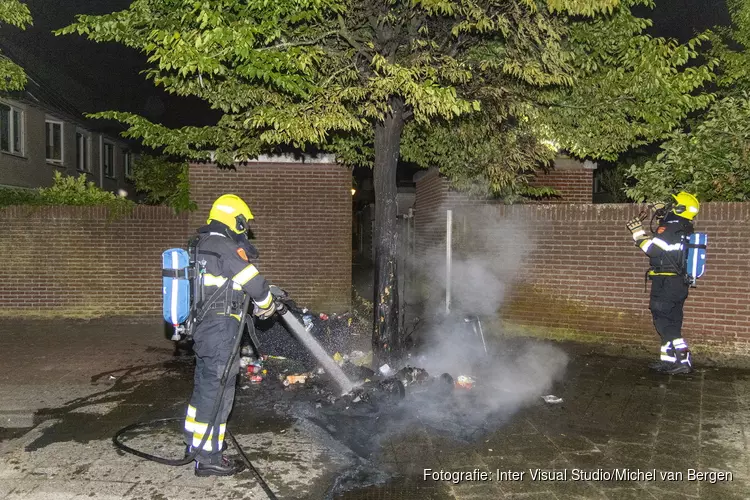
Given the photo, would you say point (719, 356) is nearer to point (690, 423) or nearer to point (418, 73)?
point (690, 423)

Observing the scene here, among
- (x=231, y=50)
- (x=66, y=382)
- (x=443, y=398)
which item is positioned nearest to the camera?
(x=231, y=50)

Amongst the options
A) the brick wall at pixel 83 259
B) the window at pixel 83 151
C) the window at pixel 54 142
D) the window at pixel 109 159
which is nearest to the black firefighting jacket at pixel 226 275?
the brick wall at pixel 83 259

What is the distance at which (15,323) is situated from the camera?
32.3 ft

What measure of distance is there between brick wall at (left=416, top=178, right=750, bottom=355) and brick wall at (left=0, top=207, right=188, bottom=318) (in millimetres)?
5427

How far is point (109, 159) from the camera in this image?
71.1 feet

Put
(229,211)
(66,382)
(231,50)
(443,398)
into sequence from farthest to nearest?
(66,382) < (443,398) < (231,50) < (229,211)

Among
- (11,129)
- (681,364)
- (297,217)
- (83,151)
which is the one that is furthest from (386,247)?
(83,151)

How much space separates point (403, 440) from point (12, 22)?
817 cm

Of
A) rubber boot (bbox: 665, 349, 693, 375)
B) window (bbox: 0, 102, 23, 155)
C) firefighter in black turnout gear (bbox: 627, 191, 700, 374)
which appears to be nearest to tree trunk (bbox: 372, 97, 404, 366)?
firefighter in black turnout gear (bbox: 627, 191, 700, 374)

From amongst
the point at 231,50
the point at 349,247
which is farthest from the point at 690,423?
the point at 349,247

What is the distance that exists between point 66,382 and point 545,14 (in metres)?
6.64

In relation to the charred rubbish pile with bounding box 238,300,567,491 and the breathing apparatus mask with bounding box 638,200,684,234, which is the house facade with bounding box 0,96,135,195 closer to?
the charred rubbish pile with bounding box 238,300,567,491

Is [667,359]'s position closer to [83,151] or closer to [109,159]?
[83,151]

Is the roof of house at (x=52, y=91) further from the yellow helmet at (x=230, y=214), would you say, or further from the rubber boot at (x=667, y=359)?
the rubber boot at (x=667, y=359)
